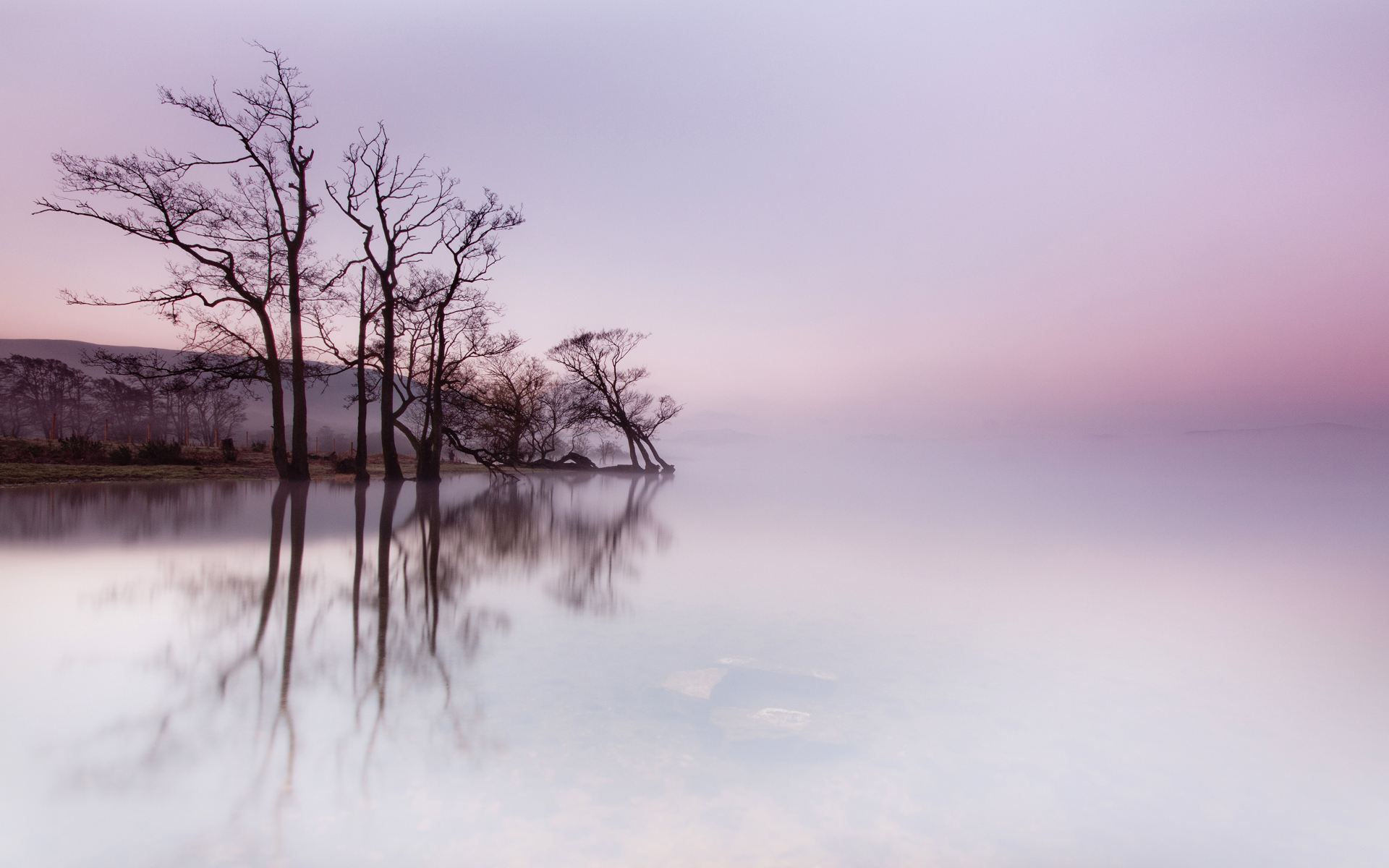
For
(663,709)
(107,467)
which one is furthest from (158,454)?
(663,709)

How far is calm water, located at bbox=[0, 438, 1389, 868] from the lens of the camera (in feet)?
9.99

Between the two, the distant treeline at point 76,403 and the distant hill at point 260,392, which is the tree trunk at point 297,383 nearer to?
the distant hill at point 260,392

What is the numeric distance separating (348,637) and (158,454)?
89.4 ft

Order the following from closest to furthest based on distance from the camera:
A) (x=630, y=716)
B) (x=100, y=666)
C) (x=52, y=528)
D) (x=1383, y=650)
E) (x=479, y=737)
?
1. (x=479, y=737)
2. (x=630, y=716)
3. (x=100, y=666)
4. (x=1383, y=650)
5. (x=52, y=528)

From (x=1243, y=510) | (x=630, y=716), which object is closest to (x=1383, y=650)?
(x=630, y=716)

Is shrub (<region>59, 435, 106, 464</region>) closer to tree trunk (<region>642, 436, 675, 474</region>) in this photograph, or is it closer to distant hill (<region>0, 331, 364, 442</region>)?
distant hill (<region>0, 331, 364, 442</region>)

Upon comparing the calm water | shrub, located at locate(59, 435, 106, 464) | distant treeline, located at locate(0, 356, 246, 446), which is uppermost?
distant treeline, located at locate(0, 356, 246, 446)

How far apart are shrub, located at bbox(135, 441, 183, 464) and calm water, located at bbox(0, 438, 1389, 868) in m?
17.9

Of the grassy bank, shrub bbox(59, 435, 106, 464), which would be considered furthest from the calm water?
shrub bbox(59, 435, 106, 464)

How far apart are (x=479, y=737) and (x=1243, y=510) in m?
28.4

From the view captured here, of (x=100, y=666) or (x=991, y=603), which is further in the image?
(x=991, y=603)

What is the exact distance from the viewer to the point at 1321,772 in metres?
4.05

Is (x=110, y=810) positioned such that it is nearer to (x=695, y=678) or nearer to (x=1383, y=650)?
(x=695, y=678)

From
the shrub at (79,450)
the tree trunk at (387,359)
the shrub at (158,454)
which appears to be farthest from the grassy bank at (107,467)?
the tree trunk at (387,359)
